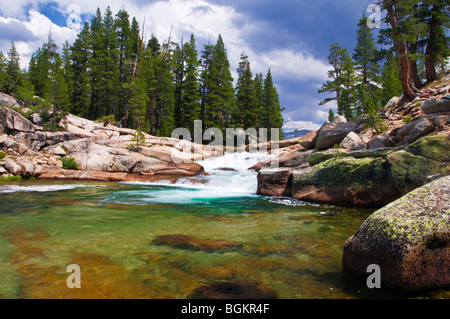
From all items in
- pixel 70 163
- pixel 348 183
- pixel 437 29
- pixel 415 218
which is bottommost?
pixel 415 218

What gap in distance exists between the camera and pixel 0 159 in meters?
18.9

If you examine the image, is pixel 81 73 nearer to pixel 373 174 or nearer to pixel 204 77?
pixel 204 77

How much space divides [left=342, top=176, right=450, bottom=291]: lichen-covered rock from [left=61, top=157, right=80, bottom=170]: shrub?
21135 millimetres

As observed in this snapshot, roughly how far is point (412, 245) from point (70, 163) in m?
21.9

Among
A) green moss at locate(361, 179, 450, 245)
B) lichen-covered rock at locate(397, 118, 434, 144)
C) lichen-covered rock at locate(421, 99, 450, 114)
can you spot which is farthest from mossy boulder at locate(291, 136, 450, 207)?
green moss at locate(361, 179, 450, 245)

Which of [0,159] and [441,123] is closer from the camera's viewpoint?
[441,123]

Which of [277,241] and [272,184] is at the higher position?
[272,184]

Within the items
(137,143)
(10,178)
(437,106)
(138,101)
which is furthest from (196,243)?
(138,101)

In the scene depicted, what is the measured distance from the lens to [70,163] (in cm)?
1988

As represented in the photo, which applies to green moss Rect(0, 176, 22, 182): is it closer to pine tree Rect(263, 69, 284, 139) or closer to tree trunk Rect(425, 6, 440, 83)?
tree trunk Rect(425, 6, 440, 83)

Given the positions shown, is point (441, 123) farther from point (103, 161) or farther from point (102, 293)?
point (103, 161)

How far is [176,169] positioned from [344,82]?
29819mm

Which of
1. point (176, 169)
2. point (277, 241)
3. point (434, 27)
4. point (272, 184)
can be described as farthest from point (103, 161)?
point (434, 27)
